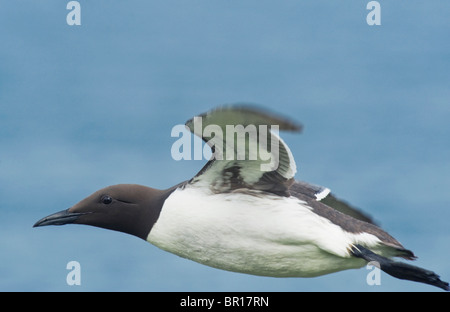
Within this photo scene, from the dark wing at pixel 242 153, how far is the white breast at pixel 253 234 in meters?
0.14

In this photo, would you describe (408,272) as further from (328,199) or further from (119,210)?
(119,210)

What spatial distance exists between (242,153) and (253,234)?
2.69 feet

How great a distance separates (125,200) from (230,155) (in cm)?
135

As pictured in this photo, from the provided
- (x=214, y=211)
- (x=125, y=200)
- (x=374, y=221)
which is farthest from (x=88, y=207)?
(x=374, y=221)

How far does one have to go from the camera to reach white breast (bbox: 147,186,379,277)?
11.2m

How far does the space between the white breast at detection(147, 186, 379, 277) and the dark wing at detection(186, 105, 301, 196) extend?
0.46ft

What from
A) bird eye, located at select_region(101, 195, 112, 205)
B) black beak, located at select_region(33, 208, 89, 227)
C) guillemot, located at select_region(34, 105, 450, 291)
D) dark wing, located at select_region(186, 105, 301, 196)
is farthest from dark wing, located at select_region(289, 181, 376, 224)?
black beak, located at select_region(33, 208, 89, 227)

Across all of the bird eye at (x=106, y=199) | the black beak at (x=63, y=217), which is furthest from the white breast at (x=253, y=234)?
the black beak at (x=63, y=217)

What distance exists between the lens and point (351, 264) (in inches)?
451

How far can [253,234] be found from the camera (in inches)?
441

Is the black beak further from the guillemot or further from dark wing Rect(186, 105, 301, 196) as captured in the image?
dark wing Rect(186, 105, 301, 196)

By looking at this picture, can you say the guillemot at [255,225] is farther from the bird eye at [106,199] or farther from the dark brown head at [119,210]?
the bird eye at [106,199]

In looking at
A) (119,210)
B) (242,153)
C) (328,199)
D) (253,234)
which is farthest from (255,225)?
(328,199)

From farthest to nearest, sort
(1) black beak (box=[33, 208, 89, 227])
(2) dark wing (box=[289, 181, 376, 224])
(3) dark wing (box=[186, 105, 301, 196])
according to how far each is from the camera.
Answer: (2) dark wing (box=[289, 181, 376, 224]) → (1) black beak (box=[33, 208, 89, 227]) → (3) dark wing (box=[186, 105, 301, 196])
